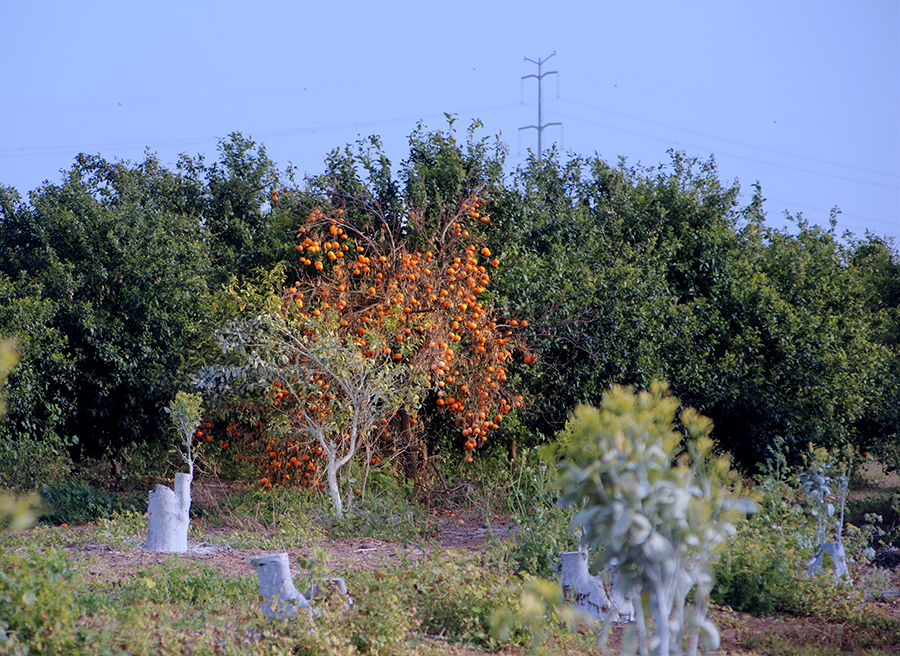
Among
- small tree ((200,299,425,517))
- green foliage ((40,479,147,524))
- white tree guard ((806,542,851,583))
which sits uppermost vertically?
small tree ((200,299,425,517))

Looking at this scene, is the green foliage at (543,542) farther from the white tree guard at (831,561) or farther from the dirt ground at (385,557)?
the white tree guard at (831,561)

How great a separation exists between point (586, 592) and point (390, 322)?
404 cm

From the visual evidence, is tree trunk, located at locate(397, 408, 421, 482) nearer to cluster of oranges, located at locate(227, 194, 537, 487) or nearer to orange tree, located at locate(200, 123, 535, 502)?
orange tree, located at locate(200, 123, 535, 502)

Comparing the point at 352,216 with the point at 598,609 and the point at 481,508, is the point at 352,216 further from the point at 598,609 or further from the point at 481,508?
the point at 598,609

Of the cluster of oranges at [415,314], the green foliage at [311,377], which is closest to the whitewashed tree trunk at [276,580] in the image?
the green foliage at [311,377]

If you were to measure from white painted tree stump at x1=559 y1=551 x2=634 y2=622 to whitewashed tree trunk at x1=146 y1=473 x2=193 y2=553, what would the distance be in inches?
124

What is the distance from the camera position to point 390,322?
7992 mm

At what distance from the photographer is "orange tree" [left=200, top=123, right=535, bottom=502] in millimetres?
7820

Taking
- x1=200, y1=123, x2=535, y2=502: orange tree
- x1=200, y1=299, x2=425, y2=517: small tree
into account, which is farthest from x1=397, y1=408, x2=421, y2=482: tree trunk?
x1=200, y1=299, x2=425, y2=517: small tree

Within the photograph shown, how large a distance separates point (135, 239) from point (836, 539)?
786 cm

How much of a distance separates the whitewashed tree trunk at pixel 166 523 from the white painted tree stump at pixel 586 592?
3155mm

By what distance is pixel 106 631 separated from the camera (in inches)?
128

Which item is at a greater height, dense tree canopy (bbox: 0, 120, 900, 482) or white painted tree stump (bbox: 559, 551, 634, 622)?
dense tree canopy (bbox: 0, 120, 900, 482)

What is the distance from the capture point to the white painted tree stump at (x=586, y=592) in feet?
14.8
